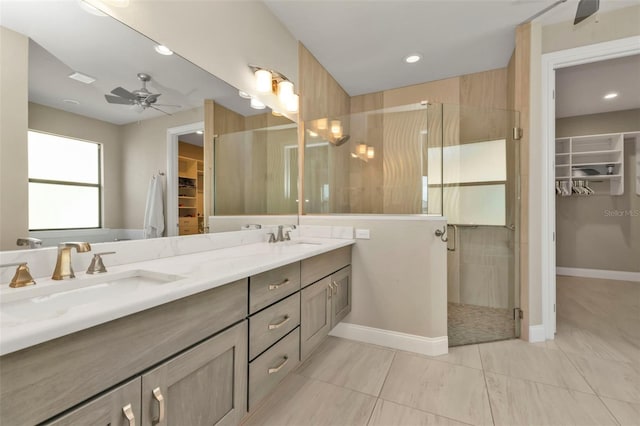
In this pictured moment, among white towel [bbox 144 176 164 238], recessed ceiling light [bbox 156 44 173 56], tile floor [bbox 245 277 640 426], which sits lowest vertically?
tile floor [bbox 245 277 640 426]

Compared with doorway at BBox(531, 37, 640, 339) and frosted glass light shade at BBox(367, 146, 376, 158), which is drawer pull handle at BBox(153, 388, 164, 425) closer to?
frosted glass light shade at BBox(367, 146, 376, 158)

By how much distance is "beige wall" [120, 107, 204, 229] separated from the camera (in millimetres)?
1276

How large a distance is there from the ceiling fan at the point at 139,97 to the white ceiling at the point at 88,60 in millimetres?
19

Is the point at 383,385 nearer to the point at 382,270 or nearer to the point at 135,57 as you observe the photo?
the point at 382,270

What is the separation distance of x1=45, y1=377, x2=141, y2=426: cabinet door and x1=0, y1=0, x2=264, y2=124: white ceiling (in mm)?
1064

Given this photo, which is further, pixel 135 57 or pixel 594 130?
pixel 594 130

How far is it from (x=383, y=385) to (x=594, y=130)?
5382 mm

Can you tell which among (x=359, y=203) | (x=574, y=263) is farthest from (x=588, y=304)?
(x=359, y=203)

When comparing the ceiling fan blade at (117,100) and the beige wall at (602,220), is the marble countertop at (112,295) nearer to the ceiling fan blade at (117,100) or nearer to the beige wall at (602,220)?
the ceiling fan blade at (117,100)

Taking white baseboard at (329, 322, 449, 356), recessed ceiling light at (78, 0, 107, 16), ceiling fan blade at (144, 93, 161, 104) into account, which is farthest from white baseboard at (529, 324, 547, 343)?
recessed ceiling light at (78, 0, 107, 16)

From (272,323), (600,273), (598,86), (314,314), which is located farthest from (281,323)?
(600,273)

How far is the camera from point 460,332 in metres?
2.41

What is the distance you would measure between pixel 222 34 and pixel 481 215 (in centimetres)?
289

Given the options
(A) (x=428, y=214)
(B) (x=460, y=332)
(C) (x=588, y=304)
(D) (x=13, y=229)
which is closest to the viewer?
(D) (x=13, y=229)
